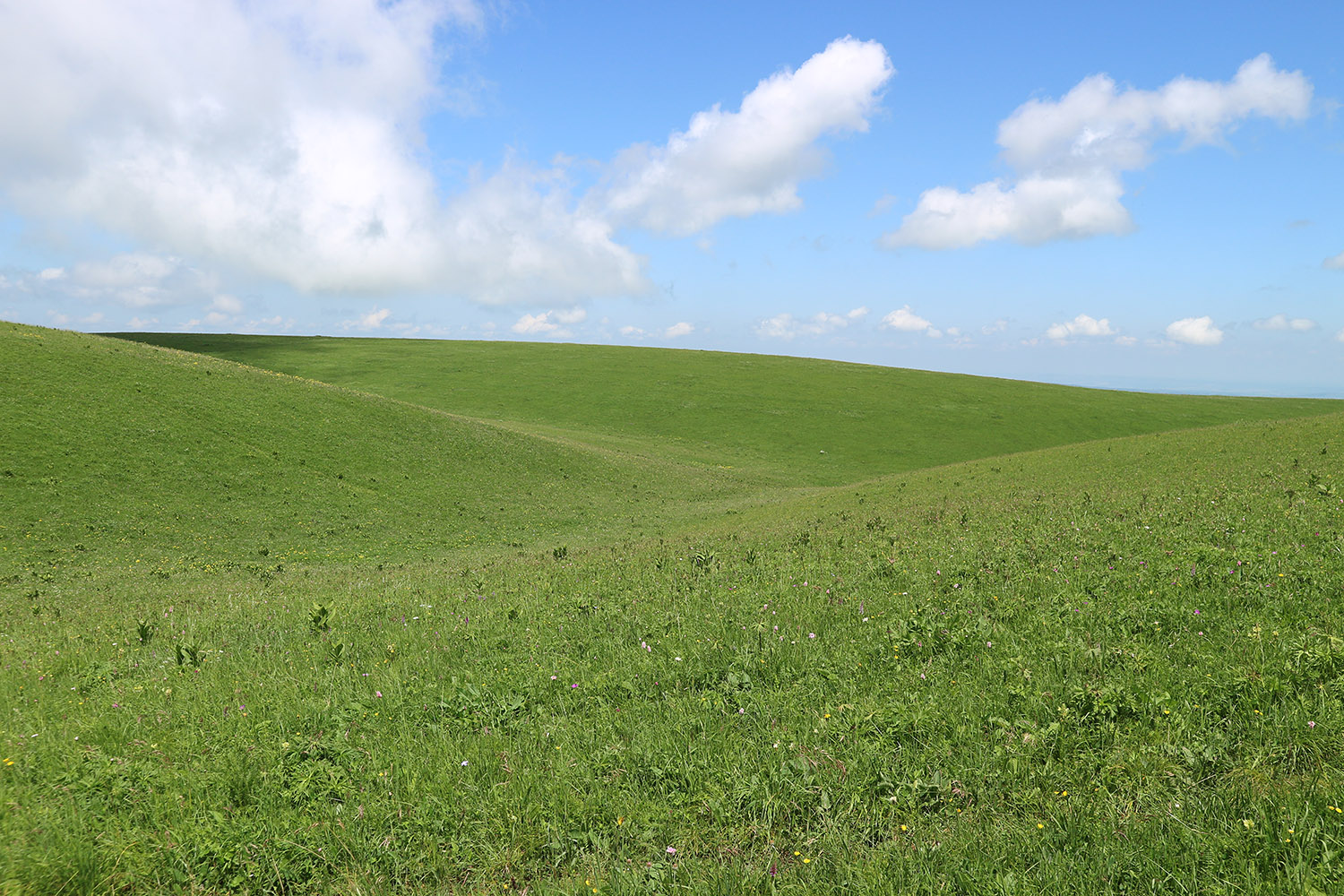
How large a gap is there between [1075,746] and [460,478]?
122ft

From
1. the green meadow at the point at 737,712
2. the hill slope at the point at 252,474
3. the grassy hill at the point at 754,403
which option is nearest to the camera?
the green meadow at the point at 737,712

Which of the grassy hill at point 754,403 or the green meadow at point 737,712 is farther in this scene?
the grassy hill at point 754,403

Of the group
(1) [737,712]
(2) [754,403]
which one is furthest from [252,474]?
(2) [754,403]

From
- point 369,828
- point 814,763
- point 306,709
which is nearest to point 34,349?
point 306,709

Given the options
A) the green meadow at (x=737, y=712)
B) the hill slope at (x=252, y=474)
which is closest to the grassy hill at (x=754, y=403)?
the hill slope at (x=252, y=474)

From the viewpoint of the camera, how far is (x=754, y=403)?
3319 inches

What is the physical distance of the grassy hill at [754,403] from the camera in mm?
68562

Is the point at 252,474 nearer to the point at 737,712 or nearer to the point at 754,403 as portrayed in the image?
the point at 737,712

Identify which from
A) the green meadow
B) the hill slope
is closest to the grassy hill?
the hill slope

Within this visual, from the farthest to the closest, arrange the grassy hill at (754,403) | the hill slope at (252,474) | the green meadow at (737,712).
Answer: the grassy hill at (754,403) → the hill slope at (252,474) → the green meadow at (737,712)

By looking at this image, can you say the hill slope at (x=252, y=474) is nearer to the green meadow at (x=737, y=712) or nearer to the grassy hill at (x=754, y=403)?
the green meadow at (x=737, y=712)

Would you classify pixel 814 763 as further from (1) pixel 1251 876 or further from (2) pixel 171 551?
(2) pixel 171 551

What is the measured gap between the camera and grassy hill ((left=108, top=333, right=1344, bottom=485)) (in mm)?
68562

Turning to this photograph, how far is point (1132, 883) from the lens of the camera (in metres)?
4.12
